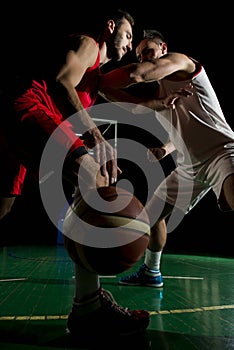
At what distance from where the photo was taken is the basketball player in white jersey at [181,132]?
7.76 ft

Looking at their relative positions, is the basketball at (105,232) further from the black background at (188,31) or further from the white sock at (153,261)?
the black background at (188,31)

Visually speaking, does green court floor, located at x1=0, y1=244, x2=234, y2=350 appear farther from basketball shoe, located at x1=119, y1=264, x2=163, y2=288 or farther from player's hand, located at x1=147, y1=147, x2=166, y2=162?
player's hand, located at x1=147, y1=147, x2=166, y2=162

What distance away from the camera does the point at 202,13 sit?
23.0ft

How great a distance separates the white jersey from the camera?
262 cm

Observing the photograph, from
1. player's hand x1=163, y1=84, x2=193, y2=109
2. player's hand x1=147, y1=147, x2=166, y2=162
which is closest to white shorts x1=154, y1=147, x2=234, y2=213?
player's hand x1=147, y1=147, x2=166, y2=162

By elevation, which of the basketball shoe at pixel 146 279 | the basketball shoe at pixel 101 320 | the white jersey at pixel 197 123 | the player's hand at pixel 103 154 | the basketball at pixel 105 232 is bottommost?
the basketball shoe at pixel 146 279

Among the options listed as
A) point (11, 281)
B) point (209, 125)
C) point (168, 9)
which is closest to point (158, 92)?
point (209, 125)

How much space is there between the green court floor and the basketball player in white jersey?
1.42 feet

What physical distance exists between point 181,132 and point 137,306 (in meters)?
1.38

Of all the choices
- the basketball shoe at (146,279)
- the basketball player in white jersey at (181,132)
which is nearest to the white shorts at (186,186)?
the basketball player in white jersey at (181,132)

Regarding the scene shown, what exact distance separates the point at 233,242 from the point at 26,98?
8.11 meters

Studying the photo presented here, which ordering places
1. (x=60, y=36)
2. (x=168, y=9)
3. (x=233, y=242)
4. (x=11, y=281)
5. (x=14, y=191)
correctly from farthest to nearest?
(x=233, y=242) → (x=168, y=9) → (x=11, y=281) → (x=14, y=191) → (x=60, y=36)

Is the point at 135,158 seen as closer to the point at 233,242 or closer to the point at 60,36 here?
the point at 233,242

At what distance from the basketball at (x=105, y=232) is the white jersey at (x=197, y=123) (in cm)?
120
